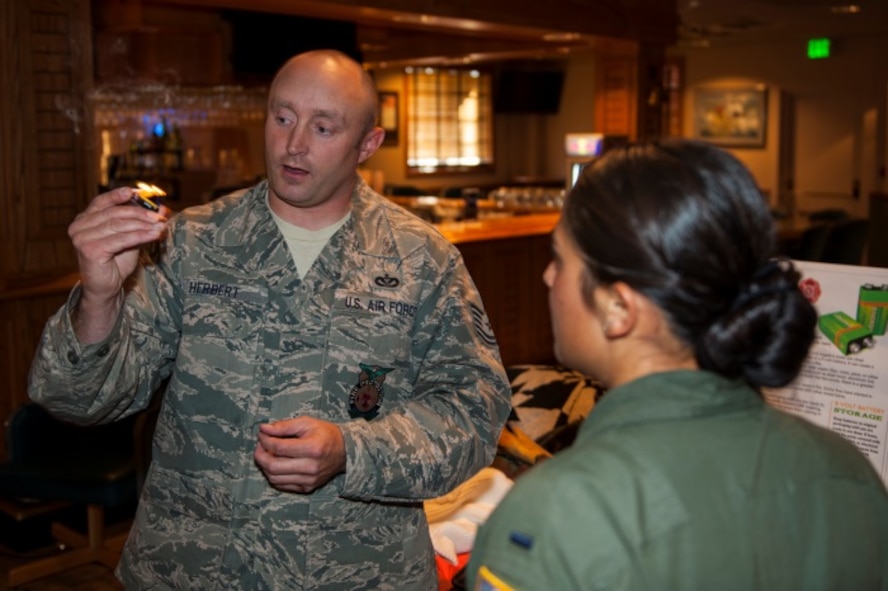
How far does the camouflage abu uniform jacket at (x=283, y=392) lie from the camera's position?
1987 mm

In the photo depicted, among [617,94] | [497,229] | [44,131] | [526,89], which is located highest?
[526,89]

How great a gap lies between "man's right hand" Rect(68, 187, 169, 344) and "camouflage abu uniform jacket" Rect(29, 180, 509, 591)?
0.07 metres

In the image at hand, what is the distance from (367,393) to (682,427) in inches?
41.7

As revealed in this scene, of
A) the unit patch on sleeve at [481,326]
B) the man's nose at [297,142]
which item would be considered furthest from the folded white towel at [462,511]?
the man's nose at [297,142]

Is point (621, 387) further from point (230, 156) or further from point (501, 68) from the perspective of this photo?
point (501, 68)

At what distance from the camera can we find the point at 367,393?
2.05 meters

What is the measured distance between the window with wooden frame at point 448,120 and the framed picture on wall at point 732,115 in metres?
3.52

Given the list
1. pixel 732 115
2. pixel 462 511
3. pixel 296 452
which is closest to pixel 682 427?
pixel 296 452

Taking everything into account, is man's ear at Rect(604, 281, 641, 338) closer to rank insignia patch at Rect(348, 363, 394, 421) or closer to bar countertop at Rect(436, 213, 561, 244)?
rank insignia patch at Rect(348, 363, 394, 421)

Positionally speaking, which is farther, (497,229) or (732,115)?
(732,115)

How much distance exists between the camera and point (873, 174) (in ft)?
47.1

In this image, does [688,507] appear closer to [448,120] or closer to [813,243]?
[813,243]

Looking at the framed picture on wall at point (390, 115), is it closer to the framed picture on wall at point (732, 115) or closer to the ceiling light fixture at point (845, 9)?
the framed picture on wall at point (732, 115)

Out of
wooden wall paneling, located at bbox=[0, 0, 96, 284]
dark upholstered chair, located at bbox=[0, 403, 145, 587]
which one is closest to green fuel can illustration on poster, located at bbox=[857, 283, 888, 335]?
dark upholstered chair, located at bbox=[0, 403, 145, 587]
